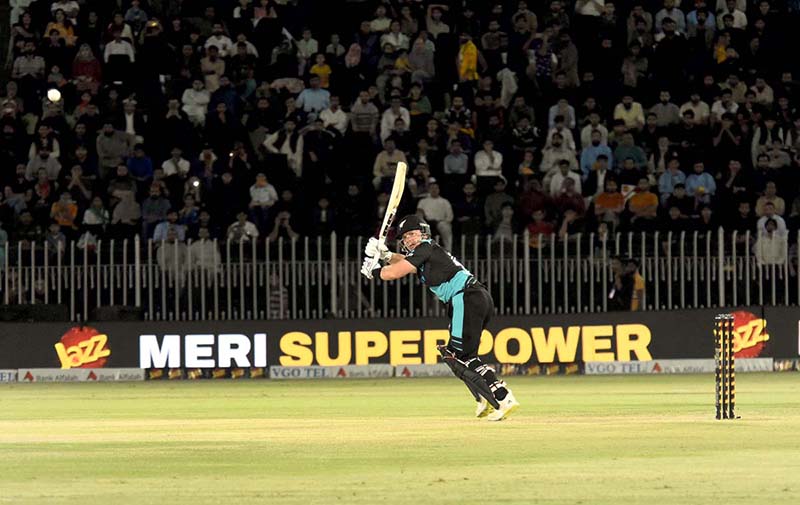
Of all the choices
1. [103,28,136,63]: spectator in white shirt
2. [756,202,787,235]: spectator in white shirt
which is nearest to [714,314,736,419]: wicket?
[756,202,787,235]: spectator in white shirt

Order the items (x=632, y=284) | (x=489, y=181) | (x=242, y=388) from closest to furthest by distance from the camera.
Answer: (x=242, y=388)
(x=632, y=284)
(x=489, y=181)

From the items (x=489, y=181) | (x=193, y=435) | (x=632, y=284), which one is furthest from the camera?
(x=489, y=181)

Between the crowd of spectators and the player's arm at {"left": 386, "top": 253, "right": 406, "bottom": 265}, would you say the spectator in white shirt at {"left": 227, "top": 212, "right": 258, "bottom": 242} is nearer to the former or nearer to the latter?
the crowd of spectators

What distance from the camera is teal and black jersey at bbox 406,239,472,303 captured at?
55.8 feet

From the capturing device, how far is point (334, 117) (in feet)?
100

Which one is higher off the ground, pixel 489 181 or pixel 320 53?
pixel 320 53

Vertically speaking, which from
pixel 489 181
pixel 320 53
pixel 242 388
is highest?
pixel 320 53

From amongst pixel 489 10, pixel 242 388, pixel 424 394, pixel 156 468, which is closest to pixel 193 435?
pixel 156 468

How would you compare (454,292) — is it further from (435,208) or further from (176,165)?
(176,165)

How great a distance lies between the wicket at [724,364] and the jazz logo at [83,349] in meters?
13.2

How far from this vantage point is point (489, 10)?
33.1m

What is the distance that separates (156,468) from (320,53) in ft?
66.2

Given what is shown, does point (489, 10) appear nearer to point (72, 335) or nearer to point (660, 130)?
point (660, 130)

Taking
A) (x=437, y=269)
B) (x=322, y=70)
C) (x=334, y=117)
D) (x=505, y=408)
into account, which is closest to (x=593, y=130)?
(x=334, y=117)
